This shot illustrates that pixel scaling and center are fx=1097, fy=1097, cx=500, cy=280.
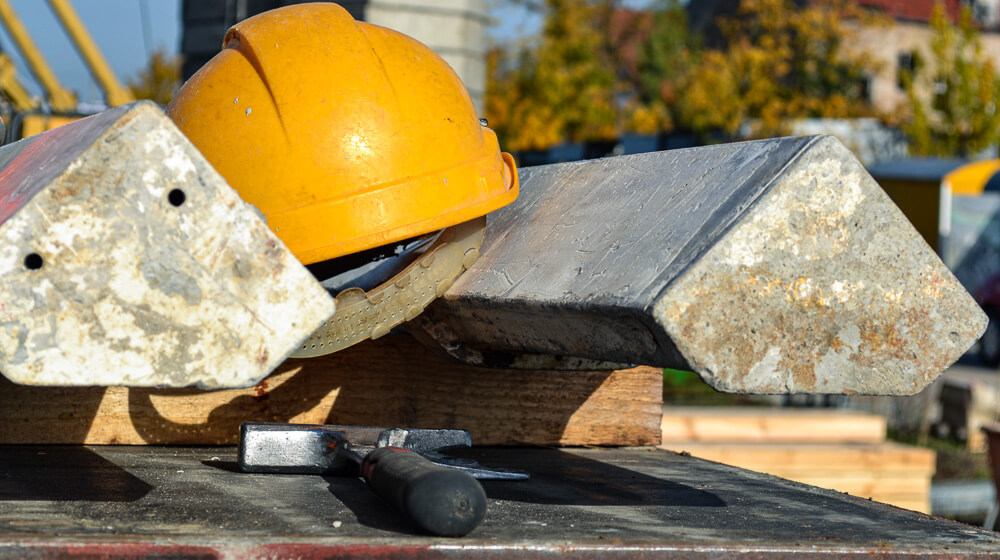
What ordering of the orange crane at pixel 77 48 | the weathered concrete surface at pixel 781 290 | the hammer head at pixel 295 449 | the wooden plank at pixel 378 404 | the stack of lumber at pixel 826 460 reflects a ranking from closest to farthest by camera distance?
the weathered concrete surface at pixel 781 290 < the hammer head at pixel 295 449 < the wooden plank at pixel 378 404 < the stack of lumber at pixel 826 460 < the orange crane at pixel 77 48

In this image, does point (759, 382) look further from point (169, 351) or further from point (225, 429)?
point (225, 429)

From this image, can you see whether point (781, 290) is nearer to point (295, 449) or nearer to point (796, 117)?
point (295, 449)

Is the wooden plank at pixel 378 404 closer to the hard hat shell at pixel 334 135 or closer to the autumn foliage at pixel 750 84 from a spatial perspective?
the hard hat shell at pixel 334 135

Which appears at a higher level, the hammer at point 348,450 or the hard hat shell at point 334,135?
the hard hat shell at point 334,135

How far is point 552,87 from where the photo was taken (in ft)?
79.9

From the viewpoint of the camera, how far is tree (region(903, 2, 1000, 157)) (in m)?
25.0

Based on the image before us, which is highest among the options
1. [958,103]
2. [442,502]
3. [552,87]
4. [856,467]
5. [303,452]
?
[442,502]

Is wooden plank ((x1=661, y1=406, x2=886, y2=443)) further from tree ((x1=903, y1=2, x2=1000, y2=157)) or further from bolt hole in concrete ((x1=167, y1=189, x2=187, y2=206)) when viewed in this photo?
tree ((x1=903, y1=2, x2=1000, y2=157))

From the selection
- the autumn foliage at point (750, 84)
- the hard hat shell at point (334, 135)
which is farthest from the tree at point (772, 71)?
the hard hat shell at point (334, 135)

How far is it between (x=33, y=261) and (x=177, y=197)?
0.23 metres

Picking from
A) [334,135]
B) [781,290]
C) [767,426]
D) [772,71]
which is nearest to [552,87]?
[772,71]

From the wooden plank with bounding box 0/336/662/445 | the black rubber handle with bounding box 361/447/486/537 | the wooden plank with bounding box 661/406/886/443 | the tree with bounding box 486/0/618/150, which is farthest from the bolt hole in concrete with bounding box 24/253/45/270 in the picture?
the tree with bounding box 486/0/618/150

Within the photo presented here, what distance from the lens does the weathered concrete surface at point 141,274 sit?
5.49 ft

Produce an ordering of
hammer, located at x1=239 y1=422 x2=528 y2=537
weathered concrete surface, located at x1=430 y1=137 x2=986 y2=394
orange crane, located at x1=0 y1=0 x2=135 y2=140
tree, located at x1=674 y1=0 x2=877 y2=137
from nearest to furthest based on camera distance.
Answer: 1. weathered concrete surface, located at x1=430 y1=137 x2=986 y2=394
2. hammer, located at x1=239 y1=422 x2=528 y2=537
3. orange crane, located at x1=0 y1=0 x2=135 y2=140
4. tree, located at x1=674 y1=0 x2=877 y2=137
